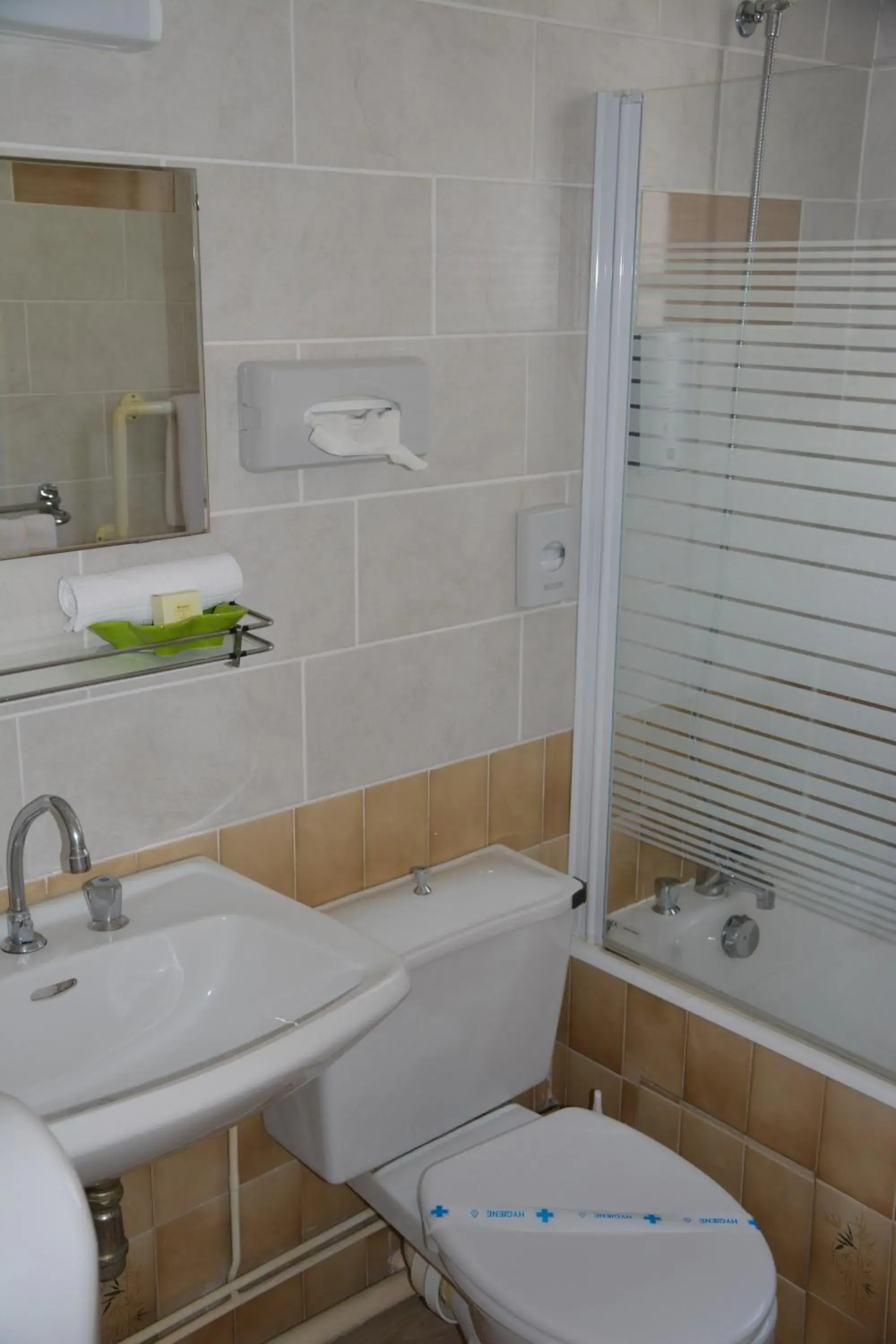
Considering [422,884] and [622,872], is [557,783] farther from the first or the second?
[422,884]

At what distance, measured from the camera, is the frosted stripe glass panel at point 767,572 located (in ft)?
6.04

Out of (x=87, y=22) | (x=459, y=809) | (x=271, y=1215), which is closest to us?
(x=87, y=22)

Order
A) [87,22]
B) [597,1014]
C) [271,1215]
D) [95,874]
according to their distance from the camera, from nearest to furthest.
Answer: [87,22] < [95,874] < [271,1215] < [597,1014]

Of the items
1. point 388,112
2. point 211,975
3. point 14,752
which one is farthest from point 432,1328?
point 388,112

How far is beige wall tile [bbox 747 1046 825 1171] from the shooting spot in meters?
1.96

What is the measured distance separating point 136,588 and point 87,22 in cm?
61

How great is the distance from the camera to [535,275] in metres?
2.04

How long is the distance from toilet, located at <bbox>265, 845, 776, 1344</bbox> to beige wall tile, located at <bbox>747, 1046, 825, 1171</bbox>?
0.67ft

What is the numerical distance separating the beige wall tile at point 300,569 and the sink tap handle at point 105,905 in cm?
41

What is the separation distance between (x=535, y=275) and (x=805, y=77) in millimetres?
519

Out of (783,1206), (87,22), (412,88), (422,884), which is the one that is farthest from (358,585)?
(783,1206)

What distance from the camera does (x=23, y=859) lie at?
160 centimetres

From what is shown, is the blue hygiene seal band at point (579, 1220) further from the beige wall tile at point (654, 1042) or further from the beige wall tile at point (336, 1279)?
the beige wall tile at point (336, 1279)

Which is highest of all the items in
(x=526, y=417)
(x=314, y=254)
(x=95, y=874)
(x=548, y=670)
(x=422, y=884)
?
(x=314, y=254)
